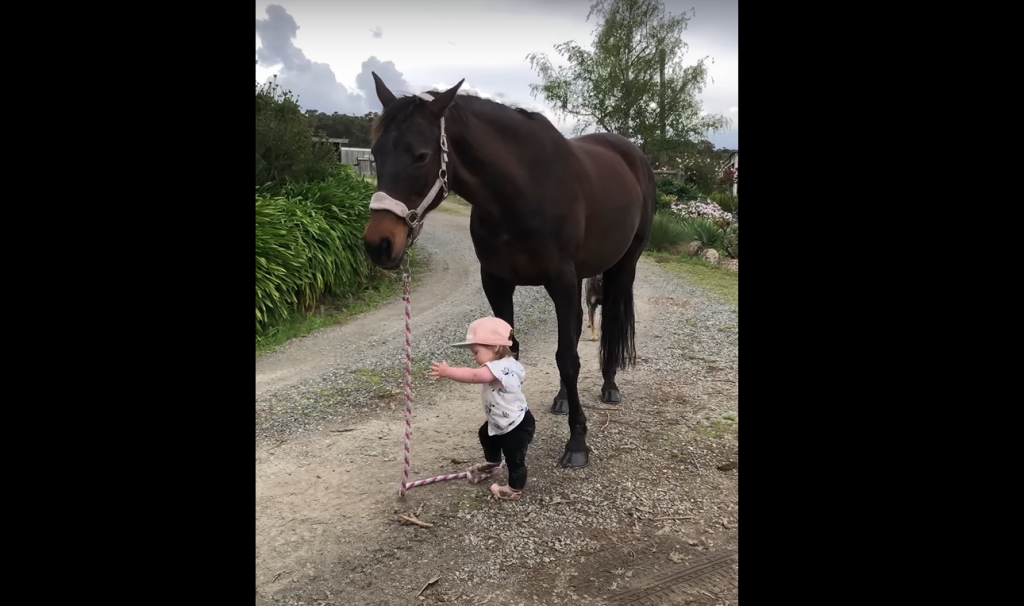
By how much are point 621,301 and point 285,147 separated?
6289mm

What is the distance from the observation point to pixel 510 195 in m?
2.87

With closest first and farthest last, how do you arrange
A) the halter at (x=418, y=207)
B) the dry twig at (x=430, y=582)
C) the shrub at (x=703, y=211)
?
the dry twig at (x=430, y=582) < the halter at (x=418, y=207) < the shrub at (x=703, y=211)

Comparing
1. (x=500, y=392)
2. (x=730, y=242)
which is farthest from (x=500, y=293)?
(x=730, y=242)

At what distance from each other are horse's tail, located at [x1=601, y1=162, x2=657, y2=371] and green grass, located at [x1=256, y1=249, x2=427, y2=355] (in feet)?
11.6

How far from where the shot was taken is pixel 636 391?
4.59m

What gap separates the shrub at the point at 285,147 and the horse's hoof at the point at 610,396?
6.07 meters

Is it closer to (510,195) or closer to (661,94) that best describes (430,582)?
(510,195)

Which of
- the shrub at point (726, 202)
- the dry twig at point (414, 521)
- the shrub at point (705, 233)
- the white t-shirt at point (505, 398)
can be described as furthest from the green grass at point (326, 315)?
the shrub at point (726, 202)

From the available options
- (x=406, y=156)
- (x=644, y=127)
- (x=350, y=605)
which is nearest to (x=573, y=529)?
(x=350, y=605)

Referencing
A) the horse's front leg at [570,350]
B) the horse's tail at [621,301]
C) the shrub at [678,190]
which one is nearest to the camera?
the horse's front leg at [570,350]

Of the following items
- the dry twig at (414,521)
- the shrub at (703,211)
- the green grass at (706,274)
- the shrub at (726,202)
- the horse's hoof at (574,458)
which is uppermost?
the shrub at (726,202)

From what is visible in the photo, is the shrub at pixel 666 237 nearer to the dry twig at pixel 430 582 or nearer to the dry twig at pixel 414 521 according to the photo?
the dry twig at pixel 414 521

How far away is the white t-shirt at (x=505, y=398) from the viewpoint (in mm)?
2658
